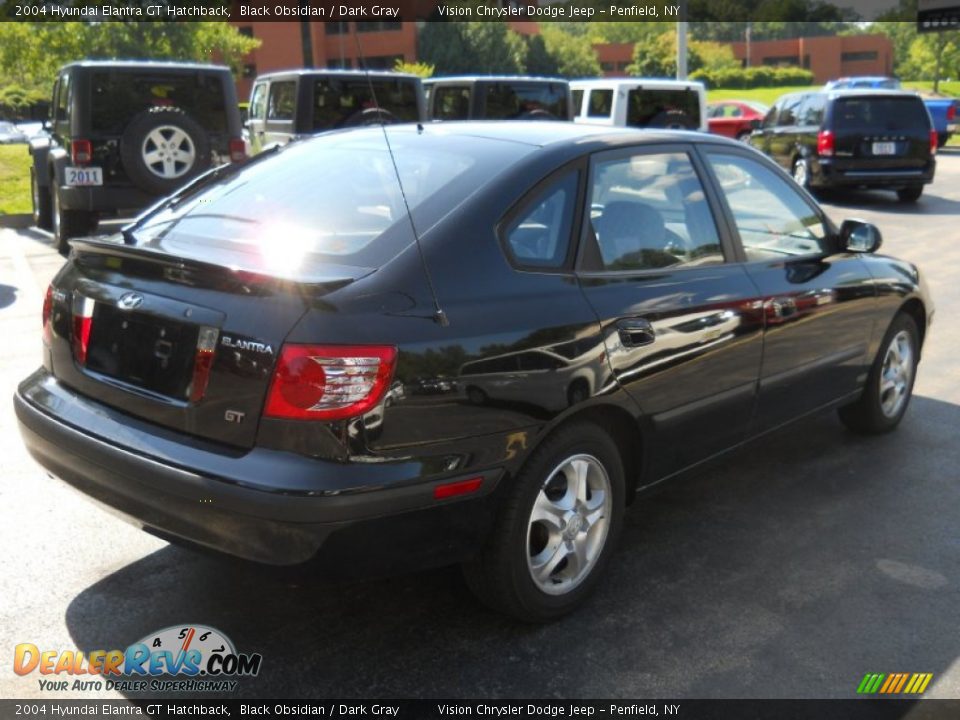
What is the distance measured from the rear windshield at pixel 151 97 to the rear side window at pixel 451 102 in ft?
17.6

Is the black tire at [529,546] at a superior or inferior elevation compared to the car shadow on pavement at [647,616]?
superior

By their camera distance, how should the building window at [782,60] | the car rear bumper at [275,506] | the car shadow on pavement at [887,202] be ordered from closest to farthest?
1. the car rear bumper at [275,506]
2. the car shadow on pavement at [887,202]
3. the building window at [782,60]

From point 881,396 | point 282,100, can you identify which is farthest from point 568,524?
point 282,100

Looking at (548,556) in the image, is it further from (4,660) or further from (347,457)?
(4,660)

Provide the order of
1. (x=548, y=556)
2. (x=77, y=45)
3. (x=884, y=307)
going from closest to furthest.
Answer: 1. (x=548, y=556)
2. (x=884, y=307)
3. (x=77, y=45)

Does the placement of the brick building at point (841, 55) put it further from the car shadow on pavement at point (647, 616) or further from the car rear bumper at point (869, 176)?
the car shadow on pavement at point (647, 616)

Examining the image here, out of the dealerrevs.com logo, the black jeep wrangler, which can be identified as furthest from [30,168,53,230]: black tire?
the dealerrevs.com logo

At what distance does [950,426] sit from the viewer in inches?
220

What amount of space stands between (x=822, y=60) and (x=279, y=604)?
4237 inches

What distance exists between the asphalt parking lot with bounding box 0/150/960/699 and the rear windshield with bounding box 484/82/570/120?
12056 mm

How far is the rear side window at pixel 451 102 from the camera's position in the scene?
16.5 m

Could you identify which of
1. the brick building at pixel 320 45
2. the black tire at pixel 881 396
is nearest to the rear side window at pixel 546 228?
the black tire at pixel 881 396

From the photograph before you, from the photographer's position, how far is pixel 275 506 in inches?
108

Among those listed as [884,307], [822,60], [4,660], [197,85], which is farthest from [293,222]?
[822,60]
